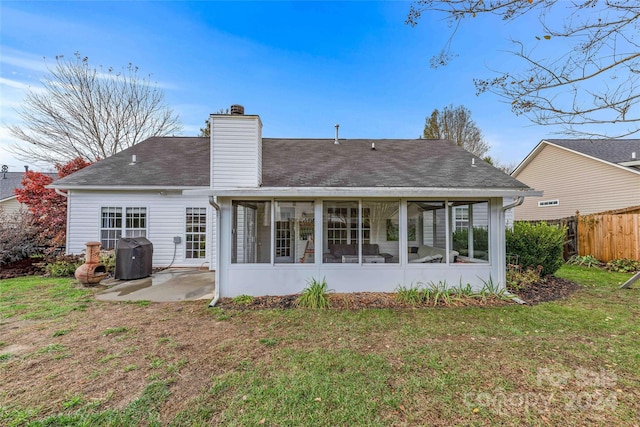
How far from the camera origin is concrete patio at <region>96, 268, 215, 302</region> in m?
6.12

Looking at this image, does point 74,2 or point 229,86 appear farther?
point 229,86

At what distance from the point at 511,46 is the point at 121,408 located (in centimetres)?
620

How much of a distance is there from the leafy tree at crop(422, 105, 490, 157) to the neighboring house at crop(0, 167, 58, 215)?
28004 millimetres

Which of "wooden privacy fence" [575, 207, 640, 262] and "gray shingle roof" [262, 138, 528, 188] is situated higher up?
"gray shingle roof" [262, 138, 528, 188]

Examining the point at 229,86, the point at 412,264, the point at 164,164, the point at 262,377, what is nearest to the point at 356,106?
the point at 229,86

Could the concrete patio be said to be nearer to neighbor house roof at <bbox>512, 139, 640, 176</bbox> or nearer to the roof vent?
the roof vent

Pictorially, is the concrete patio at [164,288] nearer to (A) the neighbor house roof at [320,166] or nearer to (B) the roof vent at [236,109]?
(A) the neighbor house roof at [320,166]

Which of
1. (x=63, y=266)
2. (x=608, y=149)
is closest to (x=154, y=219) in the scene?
(x=63, y=266)

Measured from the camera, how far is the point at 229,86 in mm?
13227

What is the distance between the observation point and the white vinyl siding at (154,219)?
9281 mm

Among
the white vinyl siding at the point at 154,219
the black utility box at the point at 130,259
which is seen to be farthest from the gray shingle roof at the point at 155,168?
the black utility box at the point at 130,259

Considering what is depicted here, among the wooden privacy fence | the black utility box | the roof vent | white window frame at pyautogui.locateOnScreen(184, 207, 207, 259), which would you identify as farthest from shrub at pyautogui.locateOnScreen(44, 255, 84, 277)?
the wooden privacy fence

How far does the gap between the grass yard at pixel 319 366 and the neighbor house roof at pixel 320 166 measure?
4145 millimetres

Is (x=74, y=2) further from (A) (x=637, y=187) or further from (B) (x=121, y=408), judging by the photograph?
(A) (x=637, y=187)
